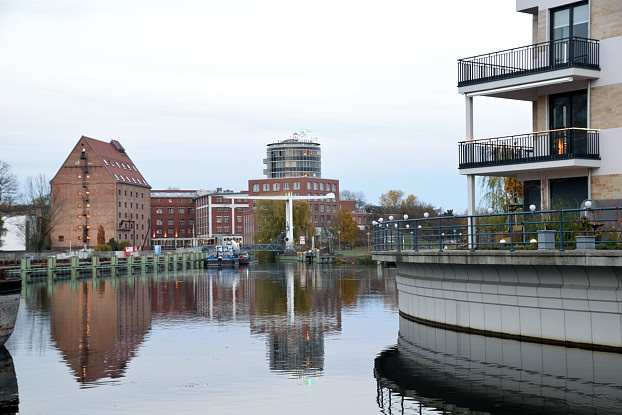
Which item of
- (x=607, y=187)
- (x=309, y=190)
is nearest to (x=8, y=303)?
(x=607, y=187)

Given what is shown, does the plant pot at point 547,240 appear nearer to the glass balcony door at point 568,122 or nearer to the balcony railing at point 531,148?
the balcony railing at point 531,148

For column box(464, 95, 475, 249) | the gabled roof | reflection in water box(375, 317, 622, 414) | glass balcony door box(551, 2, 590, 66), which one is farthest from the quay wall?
the gabled roof

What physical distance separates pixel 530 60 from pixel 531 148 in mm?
3258

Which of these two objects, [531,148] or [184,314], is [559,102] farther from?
[184,314]

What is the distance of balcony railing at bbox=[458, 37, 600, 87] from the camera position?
31391mm

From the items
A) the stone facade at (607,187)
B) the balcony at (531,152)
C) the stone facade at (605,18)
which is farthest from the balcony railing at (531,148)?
the stone facade at (605,18)

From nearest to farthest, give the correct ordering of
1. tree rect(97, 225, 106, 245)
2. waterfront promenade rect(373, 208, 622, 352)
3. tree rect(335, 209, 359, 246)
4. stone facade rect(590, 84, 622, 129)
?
waterfront promenade rect(373, 208, 622, 352)
stone facade rect(590, 84, 622, 129)
tree rect(97, 225, 106, 245)
tree rect(335, 209, 359, 246)

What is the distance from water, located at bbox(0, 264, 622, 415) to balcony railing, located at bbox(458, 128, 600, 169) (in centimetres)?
674

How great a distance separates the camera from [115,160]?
166 m

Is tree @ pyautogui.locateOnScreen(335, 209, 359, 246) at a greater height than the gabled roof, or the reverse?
the gabled roof

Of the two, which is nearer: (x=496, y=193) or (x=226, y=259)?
(x=496, y=193)

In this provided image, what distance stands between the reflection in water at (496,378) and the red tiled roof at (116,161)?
137757 mm

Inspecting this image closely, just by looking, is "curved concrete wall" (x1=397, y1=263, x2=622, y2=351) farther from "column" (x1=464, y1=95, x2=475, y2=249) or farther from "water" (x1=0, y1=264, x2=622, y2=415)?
"column" (x1=464, y1=95, x2=475, y2=249)

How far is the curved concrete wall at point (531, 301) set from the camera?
882 inches
